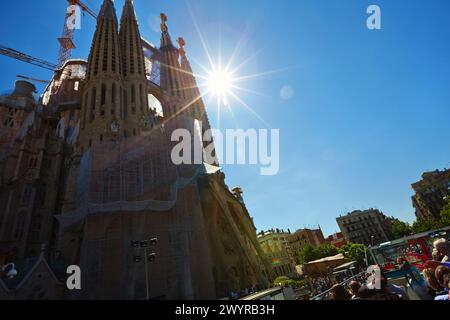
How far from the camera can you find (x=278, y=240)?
76.7 m

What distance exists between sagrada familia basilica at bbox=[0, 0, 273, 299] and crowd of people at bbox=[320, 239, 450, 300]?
43.1 ft

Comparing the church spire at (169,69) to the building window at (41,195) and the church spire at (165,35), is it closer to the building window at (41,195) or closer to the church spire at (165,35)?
the church spire at (165,35)

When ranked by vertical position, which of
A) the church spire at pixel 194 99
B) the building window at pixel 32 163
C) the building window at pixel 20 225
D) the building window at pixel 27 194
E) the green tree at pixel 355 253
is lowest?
the green tree at pixel 355 253

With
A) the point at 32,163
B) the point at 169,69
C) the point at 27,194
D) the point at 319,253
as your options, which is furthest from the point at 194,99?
the point at 319,253

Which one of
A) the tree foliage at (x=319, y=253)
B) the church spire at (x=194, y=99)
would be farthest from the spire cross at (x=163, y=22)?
the tree foliage at (x=319, y=253)

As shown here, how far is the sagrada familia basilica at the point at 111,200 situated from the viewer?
763 inches

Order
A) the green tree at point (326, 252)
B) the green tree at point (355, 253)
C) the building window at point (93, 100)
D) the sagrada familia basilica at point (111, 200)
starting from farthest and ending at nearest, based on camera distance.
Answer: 1. the green tree at point (326, 252)
2. the green tree at point (355, 253)
3. the building window at point (93, 100)
4. the sagrada familia basilica at point (111, 200)

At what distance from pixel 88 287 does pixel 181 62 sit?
53104 mm

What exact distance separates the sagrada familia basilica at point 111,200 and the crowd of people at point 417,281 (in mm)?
13130

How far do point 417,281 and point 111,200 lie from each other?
68.6 ft

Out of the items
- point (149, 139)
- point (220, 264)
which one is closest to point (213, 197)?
point (220, 264)

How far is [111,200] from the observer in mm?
21500

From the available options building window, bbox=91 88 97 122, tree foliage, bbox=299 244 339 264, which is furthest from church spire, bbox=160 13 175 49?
tree foliage, bbox=299 244 339 264
